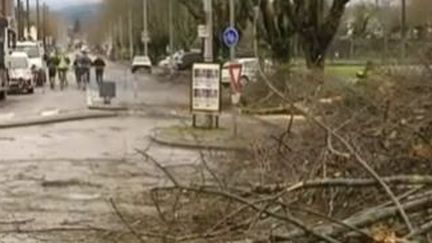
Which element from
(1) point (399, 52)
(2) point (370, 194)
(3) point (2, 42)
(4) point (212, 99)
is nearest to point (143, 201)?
(2) point (370, 194)

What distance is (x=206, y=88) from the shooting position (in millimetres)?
26375

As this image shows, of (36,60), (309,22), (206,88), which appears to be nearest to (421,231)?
(206,88)

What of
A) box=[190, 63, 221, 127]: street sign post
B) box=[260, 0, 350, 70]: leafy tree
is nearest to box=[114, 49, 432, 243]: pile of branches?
box=[190, 63, 221, 127]: street sign post

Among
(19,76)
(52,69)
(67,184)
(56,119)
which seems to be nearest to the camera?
(67,184)

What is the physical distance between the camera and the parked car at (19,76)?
50.3m

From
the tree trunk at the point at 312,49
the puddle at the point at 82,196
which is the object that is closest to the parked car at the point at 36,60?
the tree trunk at the point at 312,49

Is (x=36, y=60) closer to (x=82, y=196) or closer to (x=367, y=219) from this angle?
(x=82, y=196)

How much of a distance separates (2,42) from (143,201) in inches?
1229

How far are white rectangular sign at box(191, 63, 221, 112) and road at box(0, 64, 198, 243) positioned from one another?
1.42 m

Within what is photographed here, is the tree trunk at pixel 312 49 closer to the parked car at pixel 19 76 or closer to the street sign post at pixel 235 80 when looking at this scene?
the street sign post at pixel 235 80

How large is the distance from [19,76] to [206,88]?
84.2 ft

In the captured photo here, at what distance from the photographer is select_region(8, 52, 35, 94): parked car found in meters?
50.3

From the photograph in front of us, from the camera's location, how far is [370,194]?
8406mm

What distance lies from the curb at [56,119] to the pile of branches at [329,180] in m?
15.5
